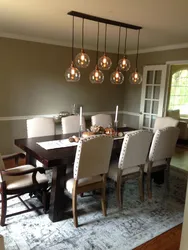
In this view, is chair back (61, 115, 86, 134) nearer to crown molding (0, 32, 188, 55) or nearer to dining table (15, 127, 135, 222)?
dining table (15, 127, 135, 222)

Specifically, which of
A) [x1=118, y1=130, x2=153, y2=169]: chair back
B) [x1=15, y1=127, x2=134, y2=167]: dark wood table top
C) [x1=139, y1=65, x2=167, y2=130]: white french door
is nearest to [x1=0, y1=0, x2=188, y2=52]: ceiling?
[x1=139, y1=65, x2=167, y2=130]: white french door

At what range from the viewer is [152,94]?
5.33 meters

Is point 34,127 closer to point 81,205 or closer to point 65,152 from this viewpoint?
point 65,152

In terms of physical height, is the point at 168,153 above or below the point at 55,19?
below

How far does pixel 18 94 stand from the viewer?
4598mm

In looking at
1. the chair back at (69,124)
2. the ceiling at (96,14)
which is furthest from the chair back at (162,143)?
the ceiling at (96,14)

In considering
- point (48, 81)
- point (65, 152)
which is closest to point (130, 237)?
point (65, 152)

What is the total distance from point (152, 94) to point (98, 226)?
359 cm

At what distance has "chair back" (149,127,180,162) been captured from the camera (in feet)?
10.2

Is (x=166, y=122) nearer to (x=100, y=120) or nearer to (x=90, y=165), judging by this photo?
(x=100, y=120)

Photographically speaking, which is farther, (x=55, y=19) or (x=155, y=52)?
(x=155, y=52)

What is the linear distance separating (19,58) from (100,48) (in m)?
1.97

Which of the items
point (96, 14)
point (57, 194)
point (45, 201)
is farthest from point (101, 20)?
point (45, 201)

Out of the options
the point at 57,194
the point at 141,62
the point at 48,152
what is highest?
the point at 141,62
